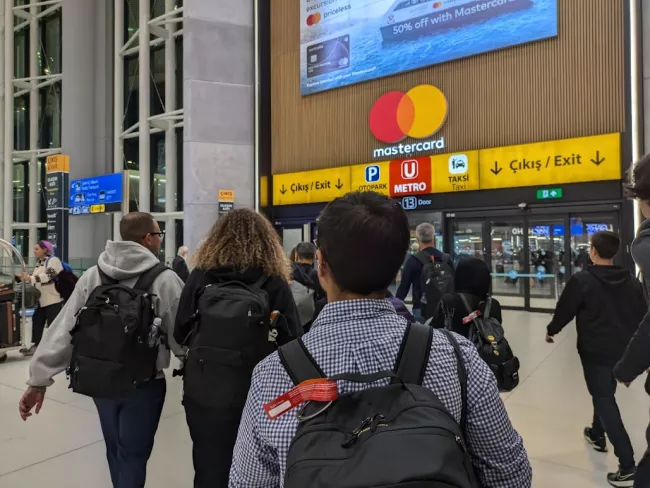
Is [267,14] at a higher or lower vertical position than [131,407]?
higher

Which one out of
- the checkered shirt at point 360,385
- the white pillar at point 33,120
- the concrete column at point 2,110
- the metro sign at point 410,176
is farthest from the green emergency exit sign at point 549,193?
the concrete column at point 2,110

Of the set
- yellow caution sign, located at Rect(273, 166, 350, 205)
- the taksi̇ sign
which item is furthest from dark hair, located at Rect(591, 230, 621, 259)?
yellow caution sign, located at Rect(273, 166, 350, 205)

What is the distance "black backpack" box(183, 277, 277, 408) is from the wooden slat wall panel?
9935mm

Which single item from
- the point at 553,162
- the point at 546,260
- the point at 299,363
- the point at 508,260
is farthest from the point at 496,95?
the point at 299,363

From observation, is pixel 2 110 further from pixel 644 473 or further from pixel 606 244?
pixel 644 473

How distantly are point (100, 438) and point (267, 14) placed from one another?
1399 centimetres

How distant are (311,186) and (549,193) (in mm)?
6174

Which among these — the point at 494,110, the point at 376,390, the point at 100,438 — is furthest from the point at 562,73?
the point at 376,390

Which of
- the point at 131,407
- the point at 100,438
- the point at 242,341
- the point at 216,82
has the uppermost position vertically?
the point at 216,82

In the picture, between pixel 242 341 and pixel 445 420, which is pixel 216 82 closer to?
pixel 242 341

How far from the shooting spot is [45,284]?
6590 mm

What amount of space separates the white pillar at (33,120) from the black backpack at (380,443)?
21.1m

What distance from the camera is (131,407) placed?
232 centimetres

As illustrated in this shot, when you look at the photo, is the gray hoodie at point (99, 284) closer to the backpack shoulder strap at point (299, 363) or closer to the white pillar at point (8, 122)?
the backpack shoulder strap at point (299, 363)
